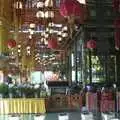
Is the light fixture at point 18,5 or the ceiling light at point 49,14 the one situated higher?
the light fixture at point 18,5

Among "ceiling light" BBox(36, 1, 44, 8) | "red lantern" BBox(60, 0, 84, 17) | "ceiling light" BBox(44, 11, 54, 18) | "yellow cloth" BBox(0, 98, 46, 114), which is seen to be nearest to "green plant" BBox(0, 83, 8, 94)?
"yellow cloth" BBox(0, 98, 46, 114)

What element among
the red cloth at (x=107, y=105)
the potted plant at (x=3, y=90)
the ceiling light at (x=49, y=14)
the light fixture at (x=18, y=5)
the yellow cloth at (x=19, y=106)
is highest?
the light fixture at (x=18, y=5)

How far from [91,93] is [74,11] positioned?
294 inches

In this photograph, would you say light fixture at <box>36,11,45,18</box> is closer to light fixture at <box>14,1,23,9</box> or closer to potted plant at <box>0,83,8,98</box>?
light fixture at <box>14,1,23,9</box>

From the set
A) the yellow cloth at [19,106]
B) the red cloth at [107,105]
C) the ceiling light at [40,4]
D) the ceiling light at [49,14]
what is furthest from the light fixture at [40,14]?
the red cloth at [107,105]

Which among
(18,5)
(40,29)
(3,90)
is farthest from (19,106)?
(40,29)

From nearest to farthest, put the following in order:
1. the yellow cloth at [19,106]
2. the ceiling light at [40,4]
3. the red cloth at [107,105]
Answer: the yellow cloth at [19,106] < the ceiling light at [40,4] < the red cloth at [107,105]

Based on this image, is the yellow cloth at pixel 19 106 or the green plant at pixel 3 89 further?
the green plant at pixel 3 89

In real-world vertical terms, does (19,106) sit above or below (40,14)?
below

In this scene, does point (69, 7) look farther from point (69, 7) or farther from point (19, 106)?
point (19, 106)

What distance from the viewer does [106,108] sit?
14406 millimetres

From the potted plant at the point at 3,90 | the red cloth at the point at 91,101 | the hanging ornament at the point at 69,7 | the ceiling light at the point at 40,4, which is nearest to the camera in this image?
the hanging ornament at the point at 69,7

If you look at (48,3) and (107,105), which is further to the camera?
(107,105)

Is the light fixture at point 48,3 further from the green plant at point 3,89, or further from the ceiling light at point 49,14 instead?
the green plant at point 3,89
